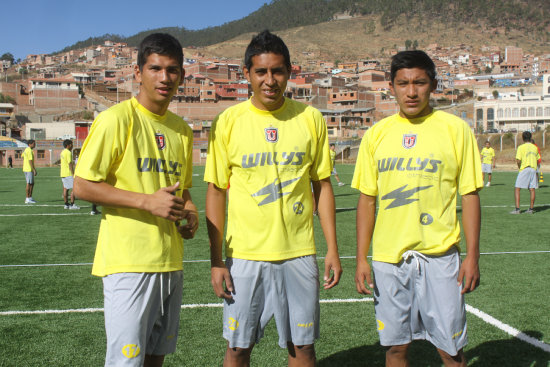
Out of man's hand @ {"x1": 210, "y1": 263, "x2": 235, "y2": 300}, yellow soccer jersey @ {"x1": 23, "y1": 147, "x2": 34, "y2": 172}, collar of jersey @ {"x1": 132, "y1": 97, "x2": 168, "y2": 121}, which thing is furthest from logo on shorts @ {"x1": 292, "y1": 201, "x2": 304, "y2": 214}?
yellow soccer jersey @ {"x1": 23, "y1": 147, "x2": 34, "y2": 172}

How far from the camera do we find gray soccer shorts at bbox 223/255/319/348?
2947 mm

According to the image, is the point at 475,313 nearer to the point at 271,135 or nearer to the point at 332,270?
the point at 332,270

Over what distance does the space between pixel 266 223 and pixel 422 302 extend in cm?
100

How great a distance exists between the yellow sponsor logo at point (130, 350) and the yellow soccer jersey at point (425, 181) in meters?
1.45

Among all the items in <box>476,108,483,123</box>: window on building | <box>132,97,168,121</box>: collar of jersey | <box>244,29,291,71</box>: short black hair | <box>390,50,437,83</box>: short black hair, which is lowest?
<box>132,97,168,121</box>: collar of jersey

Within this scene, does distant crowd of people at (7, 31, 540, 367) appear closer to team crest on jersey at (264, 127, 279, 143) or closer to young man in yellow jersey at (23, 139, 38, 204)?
team crest on jersey at (264, 127, 279, 143)

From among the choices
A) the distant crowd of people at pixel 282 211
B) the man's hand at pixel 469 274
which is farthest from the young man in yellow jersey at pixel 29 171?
the man's hand at pixel 469 274

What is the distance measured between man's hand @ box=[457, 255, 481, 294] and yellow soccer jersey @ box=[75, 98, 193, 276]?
61.8 inches

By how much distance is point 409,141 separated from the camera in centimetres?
311

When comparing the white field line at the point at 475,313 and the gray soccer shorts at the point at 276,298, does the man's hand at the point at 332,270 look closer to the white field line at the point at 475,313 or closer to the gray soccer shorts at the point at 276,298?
Answer: the gray soccer shorts at the point at 276,298

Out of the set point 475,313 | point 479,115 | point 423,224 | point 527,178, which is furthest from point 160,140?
point 479,115

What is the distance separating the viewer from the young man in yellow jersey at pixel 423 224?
9.83 ft

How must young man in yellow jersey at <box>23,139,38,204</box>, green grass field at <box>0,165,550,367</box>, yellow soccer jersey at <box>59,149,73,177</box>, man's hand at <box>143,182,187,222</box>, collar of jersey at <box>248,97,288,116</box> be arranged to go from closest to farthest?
man's hand at <box>143,182,187,222</box> → collar of jersey at <box>248,97,288,116</box> → green grass field at <box>0,165,550,367</box> → yellow soccer jersey at <box>59,149,73,177</box> → young man in yellow jersey at <box>23,139,38,204</box>

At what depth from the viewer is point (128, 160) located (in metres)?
2.72
